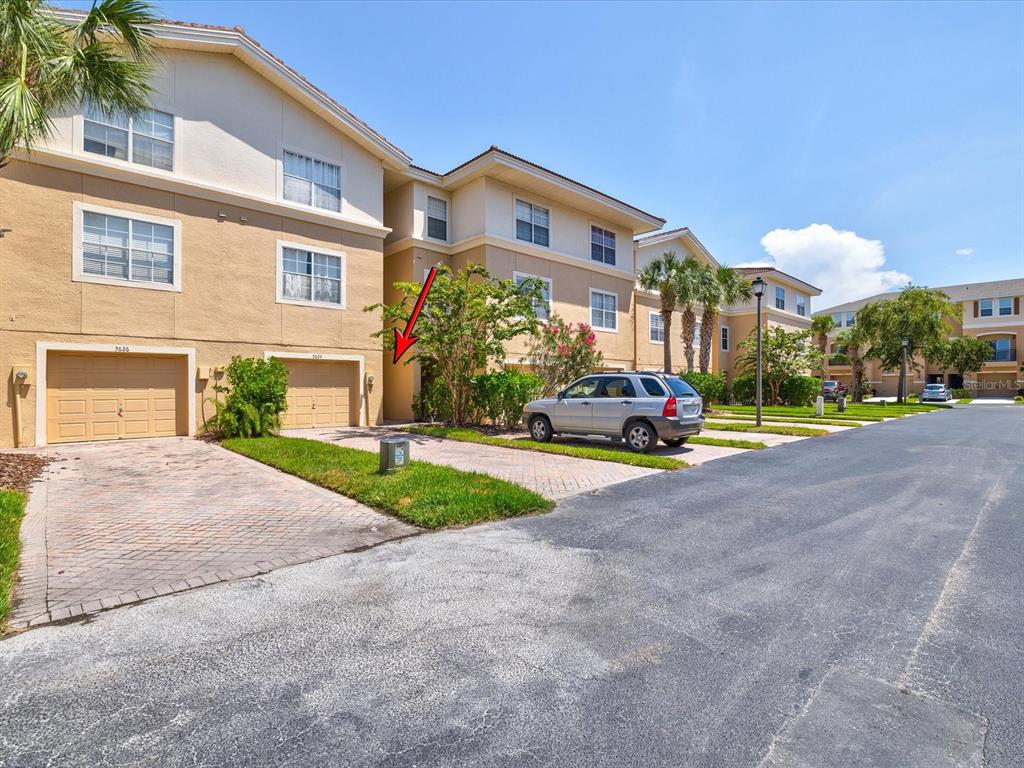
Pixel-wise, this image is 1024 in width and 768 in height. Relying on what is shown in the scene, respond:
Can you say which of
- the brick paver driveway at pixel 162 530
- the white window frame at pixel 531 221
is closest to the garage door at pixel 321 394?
the brick paver driveway at pixel 162 530

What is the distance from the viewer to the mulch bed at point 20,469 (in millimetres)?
7578

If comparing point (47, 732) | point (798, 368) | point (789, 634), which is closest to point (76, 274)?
point (47, 732)

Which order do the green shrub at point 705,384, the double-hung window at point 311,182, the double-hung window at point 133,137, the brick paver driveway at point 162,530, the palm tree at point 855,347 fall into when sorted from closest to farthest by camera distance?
1. the brick paver driveway at point 162,530
2. the double-hung window at point 133,137
3. the double-hung window at point 311,182
4. the green shrub at point 705,384
5. the palm tree at point 855,347

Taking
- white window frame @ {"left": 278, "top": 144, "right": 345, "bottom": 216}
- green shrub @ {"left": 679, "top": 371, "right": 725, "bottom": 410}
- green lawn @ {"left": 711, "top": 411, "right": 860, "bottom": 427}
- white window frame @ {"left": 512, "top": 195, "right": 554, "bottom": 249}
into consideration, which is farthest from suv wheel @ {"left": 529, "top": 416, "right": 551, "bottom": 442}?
green shrub @ {"left": 679, "top": 371, "right": 725, "bottom": 410}

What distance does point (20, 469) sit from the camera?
8.57m

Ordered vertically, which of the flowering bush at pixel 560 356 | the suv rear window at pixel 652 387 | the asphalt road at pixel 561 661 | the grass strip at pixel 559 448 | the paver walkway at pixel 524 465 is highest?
the flowering bush at pixel 560 356

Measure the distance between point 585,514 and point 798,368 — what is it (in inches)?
974

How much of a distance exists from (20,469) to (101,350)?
184 inches

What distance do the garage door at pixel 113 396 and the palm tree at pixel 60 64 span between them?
5593 millimetres

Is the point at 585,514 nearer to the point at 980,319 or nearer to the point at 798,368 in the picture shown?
the point at 798,368

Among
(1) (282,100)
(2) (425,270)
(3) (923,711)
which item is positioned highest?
(1) (282,100)

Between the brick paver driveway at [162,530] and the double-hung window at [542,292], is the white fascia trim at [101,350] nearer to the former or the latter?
the brick paver driveway at [162,530]

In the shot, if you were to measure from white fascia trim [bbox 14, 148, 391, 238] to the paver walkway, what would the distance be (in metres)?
6.91

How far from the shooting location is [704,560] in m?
4.74
